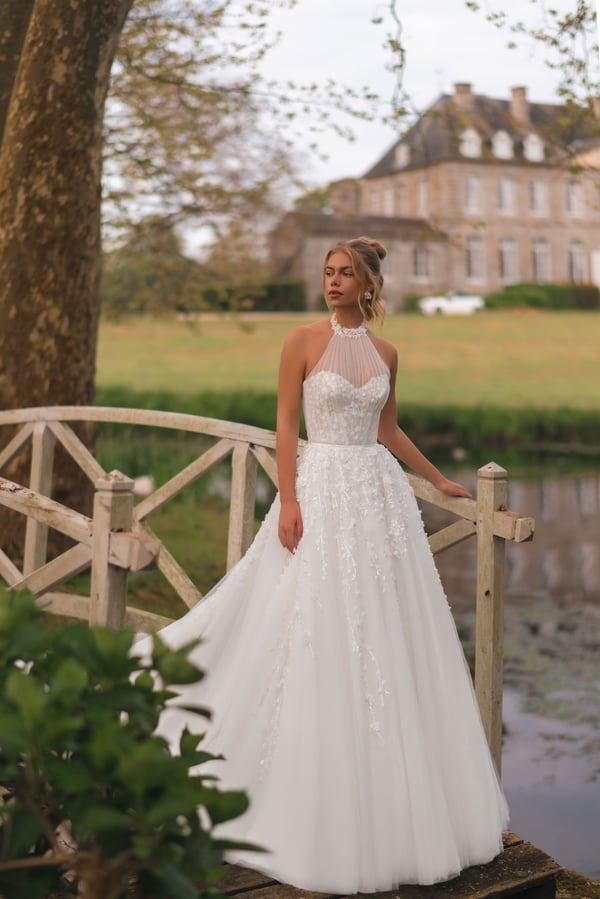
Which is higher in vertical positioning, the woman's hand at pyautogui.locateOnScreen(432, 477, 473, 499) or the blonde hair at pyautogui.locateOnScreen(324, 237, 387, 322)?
the blonde hair at pyautogui.locateOnScreen(324, 237, 387, 322)

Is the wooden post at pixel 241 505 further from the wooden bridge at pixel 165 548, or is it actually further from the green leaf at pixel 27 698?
the green leaf at pixel 27 698

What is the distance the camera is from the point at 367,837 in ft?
11.6

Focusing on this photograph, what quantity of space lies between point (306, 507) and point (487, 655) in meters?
1.20

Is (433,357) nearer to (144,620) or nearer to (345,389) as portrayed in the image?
(144,620)

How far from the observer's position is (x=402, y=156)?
6488 centimetres

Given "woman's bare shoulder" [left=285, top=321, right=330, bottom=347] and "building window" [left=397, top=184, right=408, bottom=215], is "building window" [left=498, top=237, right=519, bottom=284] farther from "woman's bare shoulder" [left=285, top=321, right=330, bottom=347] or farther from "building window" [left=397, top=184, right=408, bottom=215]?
"woman's bare shoulder" [left=285, top=321, right=330, bottom=347]

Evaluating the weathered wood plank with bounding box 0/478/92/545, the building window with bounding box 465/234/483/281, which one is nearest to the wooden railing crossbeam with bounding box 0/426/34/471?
the weathered wood plank with bounding box 0/478/92/545

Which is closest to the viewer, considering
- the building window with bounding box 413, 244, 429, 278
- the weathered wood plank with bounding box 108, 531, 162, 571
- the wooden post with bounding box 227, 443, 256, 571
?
the weathered wood plank with bounding box 108, 531, 162, 571

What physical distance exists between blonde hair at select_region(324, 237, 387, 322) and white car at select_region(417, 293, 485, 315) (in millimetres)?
53280

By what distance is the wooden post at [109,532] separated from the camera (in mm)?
3170

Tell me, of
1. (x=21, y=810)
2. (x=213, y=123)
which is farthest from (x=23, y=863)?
(x=213, y=123)

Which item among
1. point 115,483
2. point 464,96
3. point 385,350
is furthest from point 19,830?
point 464,96

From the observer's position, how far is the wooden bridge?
3.19 meters

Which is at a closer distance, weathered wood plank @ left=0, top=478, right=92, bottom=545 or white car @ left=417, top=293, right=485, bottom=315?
weathered wood plank @ left=0, top=478, right=92, bottom=545
